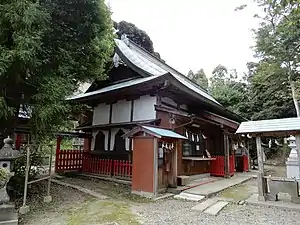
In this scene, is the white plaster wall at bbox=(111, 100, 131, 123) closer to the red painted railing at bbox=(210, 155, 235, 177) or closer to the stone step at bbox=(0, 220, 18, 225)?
the red painted railing at bbox=(210, 155, 235, 177)

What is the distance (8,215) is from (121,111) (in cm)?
599

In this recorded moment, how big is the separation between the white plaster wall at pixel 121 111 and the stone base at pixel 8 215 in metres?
5.51

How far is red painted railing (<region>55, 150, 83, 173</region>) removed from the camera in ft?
32.6

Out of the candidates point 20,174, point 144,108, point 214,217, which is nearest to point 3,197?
point 20,174

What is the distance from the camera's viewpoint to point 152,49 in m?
22.9

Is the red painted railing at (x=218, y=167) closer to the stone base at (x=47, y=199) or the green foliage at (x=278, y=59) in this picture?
the stone base at (x=47, y=199)

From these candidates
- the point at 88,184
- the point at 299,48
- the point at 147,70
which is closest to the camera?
the point at 88,184

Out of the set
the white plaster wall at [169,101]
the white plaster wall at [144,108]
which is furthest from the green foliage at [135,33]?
the white plaster wall at [144,108]

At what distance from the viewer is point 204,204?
6.21 meters

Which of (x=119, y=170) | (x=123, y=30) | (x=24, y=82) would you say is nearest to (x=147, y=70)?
(x=119, y=170)

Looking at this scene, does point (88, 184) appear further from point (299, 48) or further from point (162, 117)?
point (299, 48)

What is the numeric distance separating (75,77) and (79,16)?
173 centimetres

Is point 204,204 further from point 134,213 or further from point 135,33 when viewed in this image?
point 135,33

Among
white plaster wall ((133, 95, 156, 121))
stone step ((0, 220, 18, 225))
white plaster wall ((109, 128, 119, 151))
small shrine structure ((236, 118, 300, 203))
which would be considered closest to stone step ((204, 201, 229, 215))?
small shrine structure ((236, 118, 300, 203))
